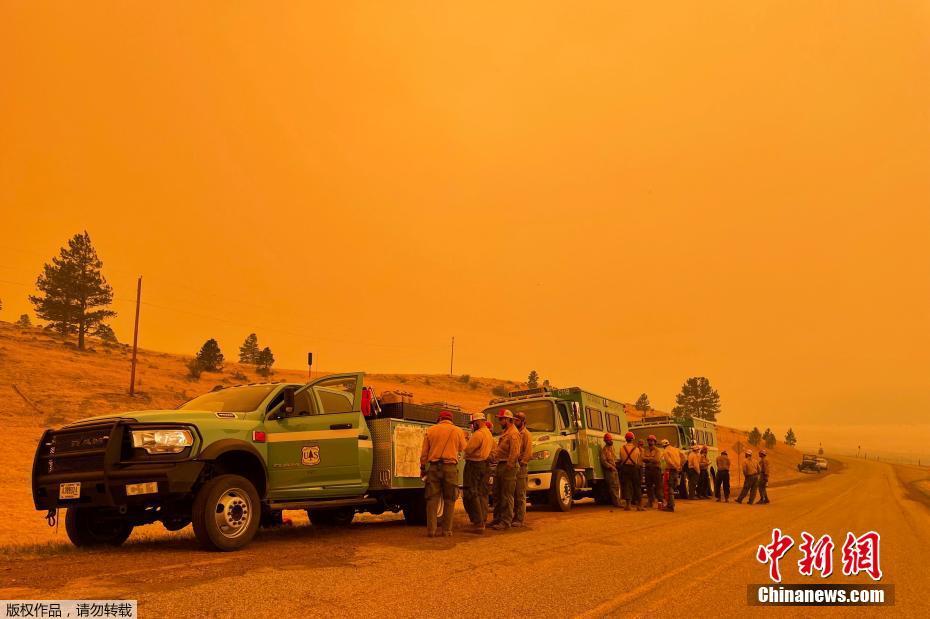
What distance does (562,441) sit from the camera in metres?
16.3

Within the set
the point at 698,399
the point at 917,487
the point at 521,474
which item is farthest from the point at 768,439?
the point at 521,474

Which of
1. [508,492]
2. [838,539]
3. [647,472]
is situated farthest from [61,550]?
[647,472]

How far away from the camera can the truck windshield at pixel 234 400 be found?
962cm

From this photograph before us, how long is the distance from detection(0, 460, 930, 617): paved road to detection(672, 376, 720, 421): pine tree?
94010mm

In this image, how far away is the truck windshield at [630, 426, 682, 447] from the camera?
81.2ft

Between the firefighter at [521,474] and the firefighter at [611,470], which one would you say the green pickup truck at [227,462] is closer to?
the firefighter at [521,474]

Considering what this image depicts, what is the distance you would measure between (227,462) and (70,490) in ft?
5.77

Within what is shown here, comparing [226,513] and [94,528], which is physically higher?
[226,513]

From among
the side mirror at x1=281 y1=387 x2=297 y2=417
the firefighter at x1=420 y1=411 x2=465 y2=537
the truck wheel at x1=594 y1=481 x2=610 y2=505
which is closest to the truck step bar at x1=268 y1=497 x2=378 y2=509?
the firefighter at x1=420 y1=411 x2=465 y2=537

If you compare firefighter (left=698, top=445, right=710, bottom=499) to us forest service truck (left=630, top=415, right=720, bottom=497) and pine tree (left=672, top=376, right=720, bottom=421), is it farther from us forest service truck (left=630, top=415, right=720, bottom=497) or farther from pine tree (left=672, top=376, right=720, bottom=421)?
pine tree (left=672, top=376, right=720, bottom=421)

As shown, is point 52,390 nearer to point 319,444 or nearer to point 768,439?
point 319,444

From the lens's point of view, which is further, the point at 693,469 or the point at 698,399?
the point at 698,399

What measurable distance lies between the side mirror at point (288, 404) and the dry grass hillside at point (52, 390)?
4.92m

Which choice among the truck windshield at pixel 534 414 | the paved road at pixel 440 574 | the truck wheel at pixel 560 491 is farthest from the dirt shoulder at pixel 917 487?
the paved road at pixel 440 574
